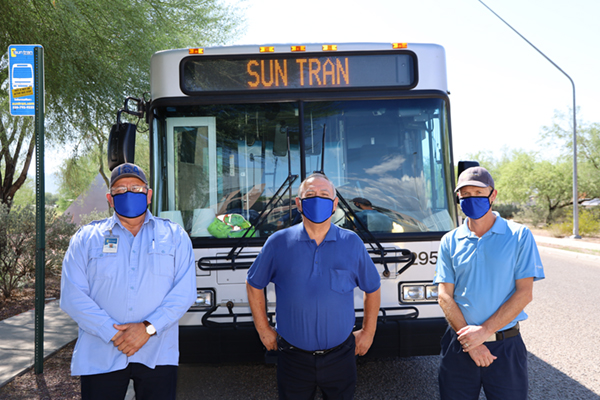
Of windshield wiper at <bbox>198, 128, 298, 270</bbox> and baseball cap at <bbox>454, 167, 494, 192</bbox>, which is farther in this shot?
windshield wiper at <bbox>198, 128, 298, 270</bbox>

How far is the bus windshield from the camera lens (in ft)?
13.5

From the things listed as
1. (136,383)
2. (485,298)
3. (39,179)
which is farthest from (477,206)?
(39,179)

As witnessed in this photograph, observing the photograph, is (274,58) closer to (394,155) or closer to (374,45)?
(374,45)

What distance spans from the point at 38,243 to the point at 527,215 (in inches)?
1346

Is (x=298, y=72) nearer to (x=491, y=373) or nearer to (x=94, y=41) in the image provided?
(x=491, y=373)

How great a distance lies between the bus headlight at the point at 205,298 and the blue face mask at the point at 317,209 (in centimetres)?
145

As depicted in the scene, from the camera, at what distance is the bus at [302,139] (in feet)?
13.3

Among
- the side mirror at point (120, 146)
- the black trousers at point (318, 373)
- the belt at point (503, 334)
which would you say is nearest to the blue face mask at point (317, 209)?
the black trousers at point (318, 373)

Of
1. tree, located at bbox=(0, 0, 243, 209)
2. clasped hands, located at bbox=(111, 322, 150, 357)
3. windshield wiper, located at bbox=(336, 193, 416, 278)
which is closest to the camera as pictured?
clasped hands, located at bbox=(111, 322, 150, 357)

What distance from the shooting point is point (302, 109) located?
163 inches

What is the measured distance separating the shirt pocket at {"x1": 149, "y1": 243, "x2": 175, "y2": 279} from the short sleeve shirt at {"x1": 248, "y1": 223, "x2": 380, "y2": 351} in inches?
21.8

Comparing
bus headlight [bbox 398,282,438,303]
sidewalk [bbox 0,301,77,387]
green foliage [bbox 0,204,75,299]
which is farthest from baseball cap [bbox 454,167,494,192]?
green foliage [bbox 0,204,75,299]

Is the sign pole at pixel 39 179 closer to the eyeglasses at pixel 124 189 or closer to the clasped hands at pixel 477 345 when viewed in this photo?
the eyeglasses at pixel 124 189

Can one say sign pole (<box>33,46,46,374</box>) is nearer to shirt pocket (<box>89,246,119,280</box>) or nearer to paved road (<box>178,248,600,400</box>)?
paved road (<box>178,248,600,400</box>)
